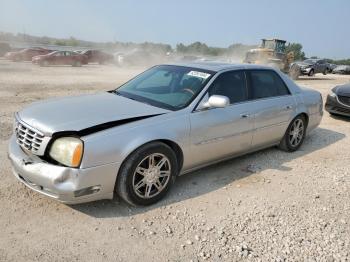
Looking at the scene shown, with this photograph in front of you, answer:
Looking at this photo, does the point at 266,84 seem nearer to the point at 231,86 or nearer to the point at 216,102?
the point at 231,86

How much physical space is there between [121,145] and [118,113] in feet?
1.52

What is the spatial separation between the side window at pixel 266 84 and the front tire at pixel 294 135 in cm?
56

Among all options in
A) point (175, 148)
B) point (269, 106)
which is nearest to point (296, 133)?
point (269, 106)

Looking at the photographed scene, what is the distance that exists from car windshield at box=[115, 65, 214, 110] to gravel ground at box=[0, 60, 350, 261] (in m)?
1.06

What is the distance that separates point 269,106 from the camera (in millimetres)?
4945

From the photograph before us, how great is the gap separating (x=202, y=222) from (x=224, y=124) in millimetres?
1325

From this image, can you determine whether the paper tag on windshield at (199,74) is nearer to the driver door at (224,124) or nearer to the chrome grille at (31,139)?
the driver door at (224,124)

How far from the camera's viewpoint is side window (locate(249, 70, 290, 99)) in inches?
190

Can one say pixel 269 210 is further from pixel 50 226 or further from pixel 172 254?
pixel 50 226

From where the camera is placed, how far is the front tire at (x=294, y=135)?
5.56 meters

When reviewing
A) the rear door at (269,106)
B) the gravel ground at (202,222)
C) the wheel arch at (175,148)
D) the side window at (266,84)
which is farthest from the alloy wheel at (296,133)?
the wheel arch at (175,148)

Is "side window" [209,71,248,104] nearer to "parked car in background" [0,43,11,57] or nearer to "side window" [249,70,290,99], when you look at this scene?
"side window" [249,70,290,99]

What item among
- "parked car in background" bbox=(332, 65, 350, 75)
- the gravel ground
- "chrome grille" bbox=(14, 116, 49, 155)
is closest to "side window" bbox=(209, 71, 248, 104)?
the gravel ground

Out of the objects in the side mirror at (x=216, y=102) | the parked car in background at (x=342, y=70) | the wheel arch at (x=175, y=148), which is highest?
the side mirror at (x=216, y=102)
